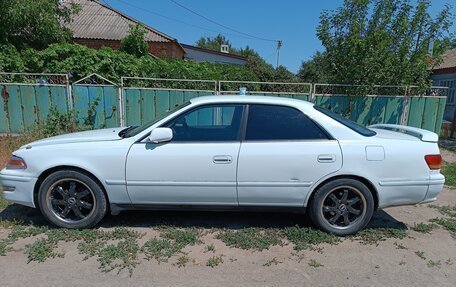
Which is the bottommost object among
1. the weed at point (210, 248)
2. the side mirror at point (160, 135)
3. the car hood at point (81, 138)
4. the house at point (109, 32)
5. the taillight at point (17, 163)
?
the weed at point (210, 248)

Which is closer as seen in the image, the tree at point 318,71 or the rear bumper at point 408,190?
the rear bumper at point 408,190

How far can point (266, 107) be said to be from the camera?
367 centimetres

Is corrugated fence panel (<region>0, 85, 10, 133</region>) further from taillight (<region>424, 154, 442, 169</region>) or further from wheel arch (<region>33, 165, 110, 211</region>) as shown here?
taillight (<region>424, 154, 442, 169</region>)

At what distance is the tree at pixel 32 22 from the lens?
9180 millimetres

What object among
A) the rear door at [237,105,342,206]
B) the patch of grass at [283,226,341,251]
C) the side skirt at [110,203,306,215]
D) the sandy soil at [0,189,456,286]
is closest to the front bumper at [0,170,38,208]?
the sandy soil at [0,189,456,286]

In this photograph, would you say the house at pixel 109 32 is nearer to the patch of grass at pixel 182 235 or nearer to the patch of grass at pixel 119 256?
the patch of grass at pixel 182 235

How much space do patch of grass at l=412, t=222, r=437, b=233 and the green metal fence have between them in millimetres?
4569

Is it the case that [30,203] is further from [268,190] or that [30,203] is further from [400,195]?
[400,195]

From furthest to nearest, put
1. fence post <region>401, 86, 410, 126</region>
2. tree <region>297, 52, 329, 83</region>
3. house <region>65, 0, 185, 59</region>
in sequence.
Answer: house <region>65, 0, 185, 59</region>
tree <region>297, 52, 329, 83</region>
fence post <region>401, 86, 410, 126</region>

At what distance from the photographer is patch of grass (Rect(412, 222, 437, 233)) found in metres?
3.92

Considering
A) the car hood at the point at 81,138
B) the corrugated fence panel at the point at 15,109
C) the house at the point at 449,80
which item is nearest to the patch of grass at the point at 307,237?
the car hood at the point at 81,138

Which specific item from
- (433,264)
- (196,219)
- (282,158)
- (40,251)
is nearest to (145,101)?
(196,219)

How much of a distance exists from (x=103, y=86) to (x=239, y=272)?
6.46 meters

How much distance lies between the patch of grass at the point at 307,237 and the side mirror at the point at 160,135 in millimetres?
1725
